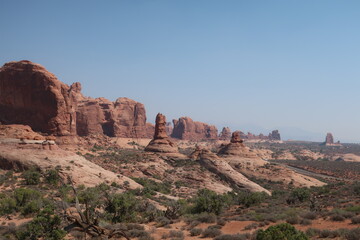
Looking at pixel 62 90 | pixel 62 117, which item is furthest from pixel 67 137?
pixel 62 90

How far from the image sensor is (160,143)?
191 ft

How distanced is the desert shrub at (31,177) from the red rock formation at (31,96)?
789 inches

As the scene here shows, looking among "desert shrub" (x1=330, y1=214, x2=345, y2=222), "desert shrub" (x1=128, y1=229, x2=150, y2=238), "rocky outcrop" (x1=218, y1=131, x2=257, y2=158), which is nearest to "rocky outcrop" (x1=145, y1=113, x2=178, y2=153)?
"rocky outcrop" (x1=218, y1=131, x2=257, y2=158)

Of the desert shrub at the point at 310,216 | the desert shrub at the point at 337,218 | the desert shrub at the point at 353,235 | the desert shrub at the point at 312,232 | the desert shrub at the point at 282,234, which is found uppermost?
the desert shrub at the point at 282,234

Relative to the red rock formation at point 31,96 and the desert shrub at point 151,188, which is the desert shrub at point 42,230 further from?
the red rock formation at point 31,96

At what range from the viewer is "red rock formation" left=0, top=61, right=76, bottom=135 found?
4503 centimetres

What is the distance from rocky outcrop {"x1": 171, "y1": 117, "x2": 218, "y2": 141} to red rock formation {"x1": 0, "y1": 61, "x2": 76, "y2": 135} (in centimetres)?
10327

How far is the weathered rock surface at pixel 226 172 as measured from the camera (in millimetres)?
44469

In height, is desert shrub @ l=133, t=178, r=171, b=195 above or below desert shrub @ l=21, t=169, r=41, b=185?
below

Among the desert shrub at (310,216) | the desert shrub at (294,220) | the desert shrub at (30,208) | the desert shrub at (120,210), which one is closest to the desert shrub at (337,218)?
the desert shrub at (310,216)

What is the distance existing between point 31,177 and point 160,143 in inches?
1319

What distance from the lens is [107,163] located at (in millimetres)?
45031

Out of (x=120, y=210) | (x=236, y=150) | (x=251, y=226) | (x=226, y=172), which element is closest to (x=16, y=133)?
(x=120, y=210)

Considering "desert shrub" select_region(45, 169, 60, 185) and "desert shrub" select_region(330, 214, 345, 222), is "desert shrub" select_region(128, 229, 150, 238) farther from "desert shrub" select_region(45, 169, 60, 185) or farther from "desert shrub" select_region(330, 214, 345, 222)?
"desert shrub" select_region(45, 169, 60, 185)
